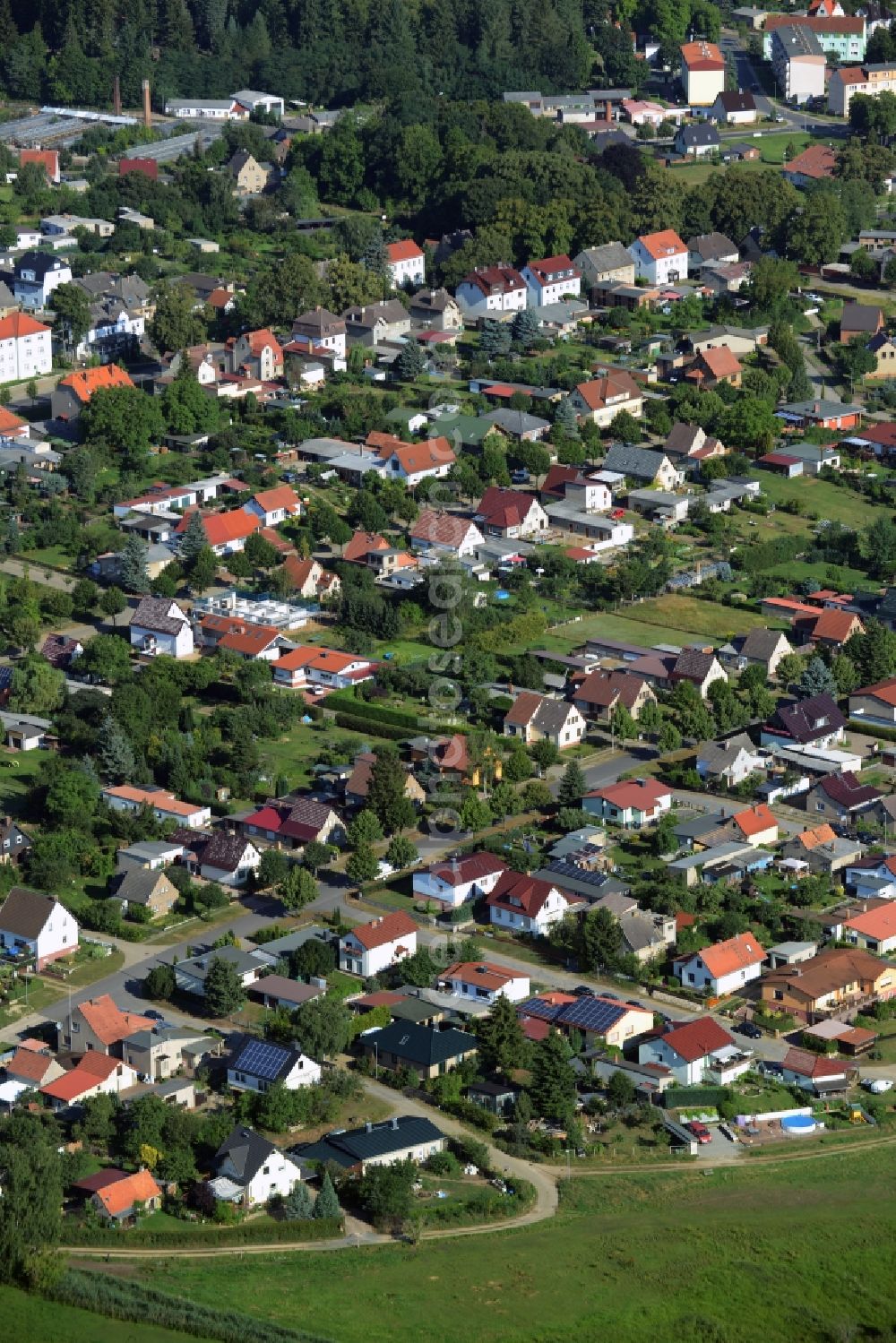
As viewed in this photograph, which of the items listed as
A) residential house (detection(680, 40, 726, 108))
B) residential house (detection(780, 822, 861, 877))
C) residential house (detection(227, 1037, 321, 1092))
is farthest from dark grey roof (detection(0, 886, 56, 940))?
residential house (detection(680, 40, 726, 108))

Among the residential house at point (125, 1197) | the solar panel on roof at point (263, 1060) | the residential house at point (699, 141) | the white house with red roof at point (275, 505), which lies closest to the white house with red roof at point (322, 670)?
the white house with red roof at point (275, 505)

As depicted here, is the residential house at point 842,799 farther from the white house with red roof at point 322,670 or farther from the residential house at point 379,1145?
the residential house at point 379,1145

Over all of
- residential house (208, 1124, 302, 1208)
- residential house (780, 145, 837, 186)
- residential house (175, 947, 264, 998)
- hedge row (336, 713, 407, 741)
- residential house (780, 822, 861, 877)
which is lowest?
hedge row (336, 713, 407, 741)

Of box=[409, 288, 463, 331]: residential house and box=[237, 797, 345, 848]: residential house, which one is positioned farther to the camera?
box=[409, 288, 463, 331]: residential house

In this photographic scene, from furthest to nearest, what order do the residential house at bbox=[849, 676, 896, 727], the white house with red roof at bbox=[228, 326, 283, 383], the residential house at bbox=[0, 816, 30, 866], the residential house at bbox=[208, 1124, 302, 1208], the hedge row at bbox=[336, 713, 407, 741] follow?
the white house with red roof at bbox=[228, 326, 283, 383] < the residential house at bbox=[849, 676, 896, 727] < the hedge row at bbox=[336, 713, 407, 741] < the residential house at bbox=[0, 816, 30, 866] < the residential house at bbox=[208, 1124, 302, 1208]

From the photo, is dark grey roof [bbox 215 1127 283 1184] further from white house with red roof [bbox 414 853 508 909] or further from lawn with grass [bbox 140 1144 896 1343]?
white house with red roof [bbox 414 853 508 909]
